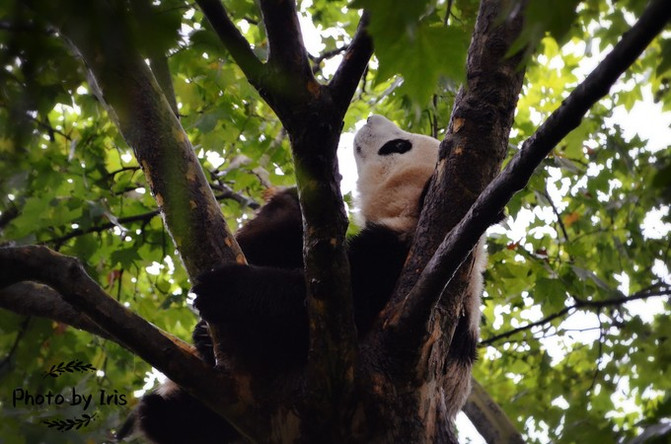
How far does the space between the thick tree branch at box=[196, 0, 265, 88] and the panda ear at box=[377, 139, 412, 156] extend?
259 cm

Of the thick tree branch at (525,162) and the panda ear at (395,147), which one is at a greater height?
the panda ear at (395,147)

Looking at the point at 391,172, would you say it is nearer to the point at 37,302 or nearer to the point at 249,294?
the point at 249,294

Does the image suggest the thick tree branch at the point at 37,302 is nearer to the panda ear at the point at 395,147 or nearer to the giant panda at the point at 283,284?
the giant panda at the point at 283,284

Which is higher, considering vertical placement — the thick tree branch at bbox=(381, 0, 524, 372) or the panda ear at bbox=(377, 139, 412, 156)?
the panda ear at bbox=(377, 139, 412, 156)

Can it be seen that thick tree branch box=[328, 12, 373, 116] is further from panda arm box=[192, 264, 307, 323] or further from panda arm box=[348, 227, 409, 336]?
panda arm box=[348, 227, 409, 336]

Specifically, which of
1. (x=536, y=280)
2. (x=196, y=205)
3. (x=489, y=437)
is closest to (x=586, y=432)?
(x=196, y=205)

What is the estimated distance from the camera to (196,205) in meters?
2.76

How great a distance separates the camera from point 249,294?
2.90 m

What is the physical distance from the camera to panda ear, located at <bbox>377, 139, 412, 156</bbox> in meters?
4.55

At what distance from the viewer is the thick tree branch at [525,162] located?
1432 millimetres

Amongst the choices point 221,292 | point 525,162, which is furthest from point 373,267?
point 525,162

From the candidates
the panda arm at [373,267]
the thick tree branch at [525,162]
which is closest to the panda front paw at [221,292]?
the panda arm at [373,267]

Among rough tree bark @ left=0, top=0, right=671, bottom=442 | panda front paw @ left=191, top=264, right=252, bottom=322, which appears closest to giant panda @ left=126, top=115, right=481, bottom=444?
panda front paw @ left=191, top=264, right=252, bottom=322

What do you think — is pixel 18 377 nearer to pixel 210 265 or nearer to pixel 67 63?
pixel 210 265
